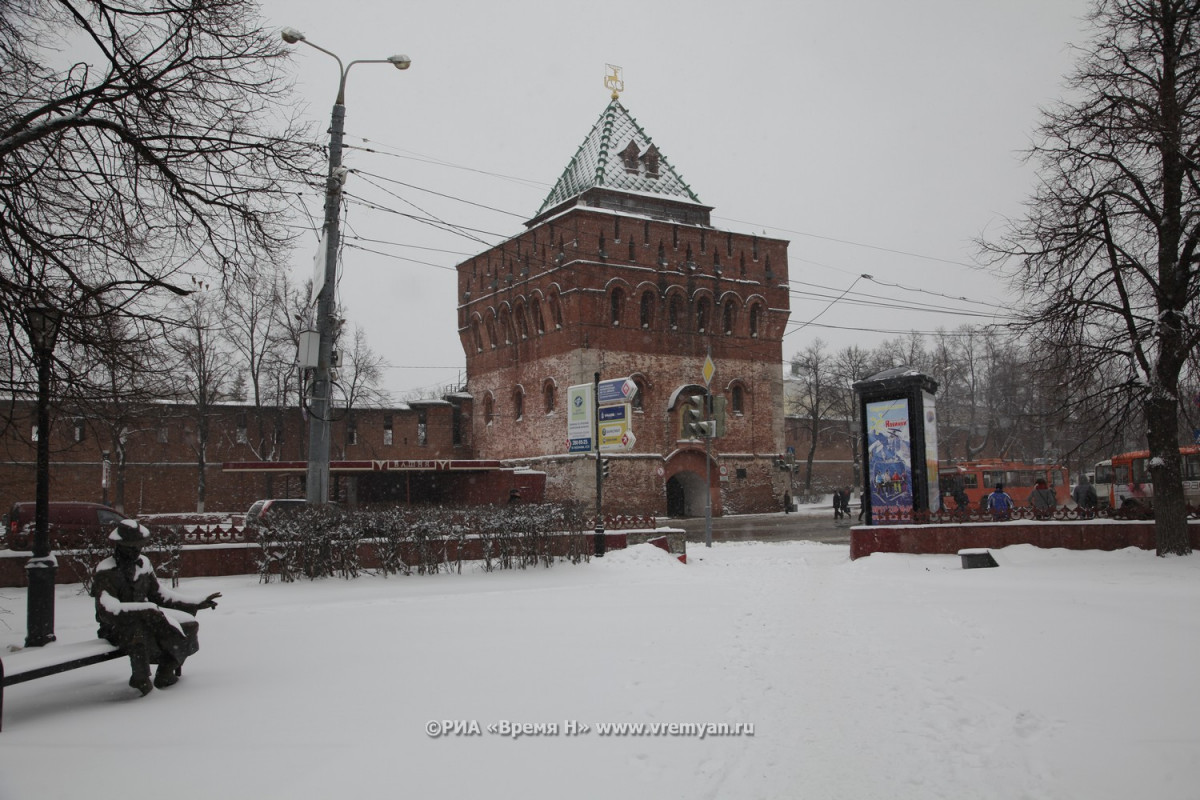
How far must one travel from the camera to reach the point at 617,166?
41.1m

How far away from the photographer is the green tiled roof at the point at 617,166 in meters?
40.7

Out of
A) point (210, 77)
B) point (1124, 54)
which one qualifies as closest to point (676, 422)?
point (1124, 54)

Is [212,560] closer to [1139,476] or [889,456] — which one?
[889,456]

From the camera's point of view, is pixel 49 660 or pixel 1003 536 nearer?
pixel 49 660

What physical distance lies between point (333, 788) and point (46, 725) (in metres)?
2.41

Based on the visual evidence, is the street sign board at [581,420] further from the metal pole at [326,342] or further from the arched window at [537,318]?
the arched window at [537,318]

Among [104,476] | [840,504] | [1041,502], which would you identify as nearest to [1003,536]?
[1041,502]

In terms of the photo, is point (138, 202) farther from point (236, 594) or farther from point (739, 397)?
point (739, 397)

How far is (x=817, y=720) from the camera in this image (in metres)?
5.78

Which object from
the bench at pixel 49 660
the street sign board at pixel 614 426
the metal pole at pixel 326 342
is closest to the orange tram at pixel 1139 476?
the street sign board at pixel 614 426

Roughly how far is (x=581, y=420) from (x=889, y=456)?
8.68 m

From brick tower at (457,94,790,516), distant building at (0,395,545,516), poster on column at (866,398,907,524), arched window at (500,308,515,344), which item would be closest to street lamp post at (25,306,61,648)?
poster on column at (866,398,907,524)

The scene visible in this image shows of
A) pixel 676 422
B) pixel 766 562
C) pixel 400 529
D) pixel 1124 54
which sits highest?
pixel 1124 54

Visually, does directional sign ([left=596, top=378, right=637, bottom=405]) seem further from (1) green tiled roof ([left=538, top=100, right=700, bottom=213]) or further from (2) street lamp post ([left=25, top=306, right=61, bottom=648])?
(1) green tiled roof ([left=538, top=100, right=700, bottom=213])
